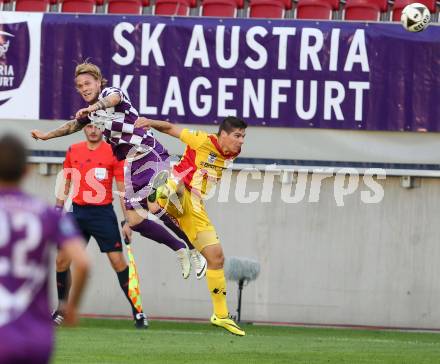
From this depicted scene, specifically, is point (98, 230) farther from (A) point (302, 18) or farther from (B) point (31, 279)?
(B) point (31, 279)

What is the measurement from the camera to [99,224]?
1294cm

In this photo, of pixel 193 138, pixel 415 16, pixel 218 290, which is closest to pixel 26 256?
pixel 218 290

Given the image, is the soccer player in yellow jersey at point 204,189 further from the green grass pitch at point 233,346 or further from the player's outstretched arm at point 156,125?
the green grass pitch at point 233,346

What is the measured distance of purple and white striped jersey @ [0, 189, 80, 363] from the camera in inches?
199

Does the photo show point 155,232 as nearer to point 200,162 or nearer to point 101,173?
point 101,173

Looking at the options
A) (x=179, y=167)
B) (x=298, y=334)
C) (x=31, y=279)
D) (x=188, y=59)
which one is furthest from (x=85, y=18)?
(x=31, y=279)

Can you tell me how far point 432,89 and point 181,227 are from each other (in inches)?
180

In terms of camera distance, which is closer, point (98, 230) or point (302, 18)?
point (98, 230)

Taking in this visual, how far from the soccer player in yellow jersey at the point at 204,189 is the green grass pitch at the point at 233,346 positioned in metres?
0.56

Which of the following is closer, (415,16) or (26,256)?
(26,256)

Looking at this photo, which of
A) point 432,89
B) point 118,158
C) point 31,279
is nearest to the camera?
point 31,279

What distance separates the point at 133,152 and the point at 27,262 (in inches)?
294

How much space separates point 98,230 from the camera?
1293 centimetres

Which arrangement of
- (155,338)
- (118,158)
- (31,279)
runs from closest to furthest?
(31,279) → (155,338) → (118,158)
